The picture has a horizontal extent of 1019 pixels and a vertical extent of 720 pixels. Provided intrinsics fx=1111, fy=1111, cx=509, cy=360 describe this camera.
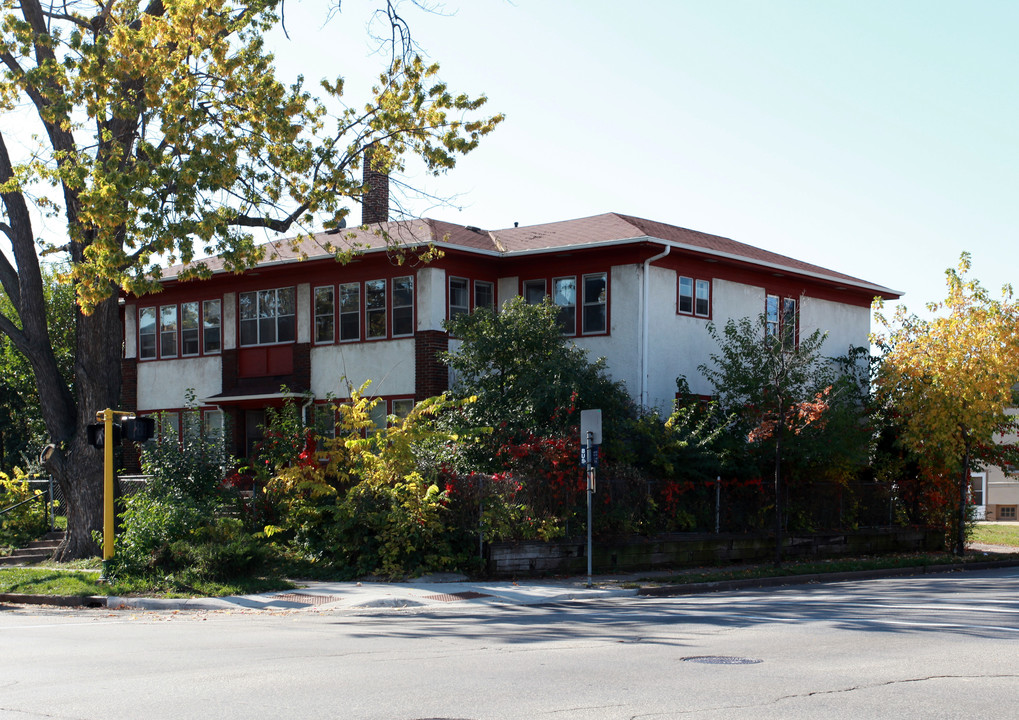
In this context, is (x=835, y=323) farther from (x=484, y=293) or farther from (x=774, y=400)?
(x=484, y=293)

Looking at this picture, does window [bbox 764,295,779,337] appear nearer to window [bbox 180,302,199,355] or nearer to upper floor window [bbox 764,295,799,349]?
upper floor window [bbox 764,295,799,349]

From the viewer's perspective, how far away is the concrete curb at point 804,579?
Result: 62.9 ft

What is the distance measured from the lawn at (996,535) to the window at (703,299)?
11779 millimetres

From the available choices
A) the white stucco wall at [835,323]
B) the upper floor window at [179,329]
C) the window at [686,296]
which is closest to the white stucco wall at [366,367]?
the upper floor window at [179,329]

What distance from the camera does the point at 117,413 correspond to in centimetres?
2048

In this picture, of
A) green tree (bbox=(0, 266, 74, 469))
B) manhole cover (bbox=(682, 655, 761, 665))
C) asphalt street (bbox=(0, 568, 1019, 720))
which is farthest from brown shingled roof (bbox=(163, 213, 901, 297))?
manhole cover (bbox=(682, 655, 761, 665))

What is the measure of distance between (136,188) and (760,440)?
13658 mm

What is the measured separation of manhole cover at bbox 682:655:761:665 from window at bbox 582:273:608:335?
17482 mm

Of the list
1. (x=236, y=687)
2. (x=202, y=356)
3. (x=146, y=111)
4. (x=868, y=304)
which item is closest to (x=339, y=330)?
(x=202, y=356)

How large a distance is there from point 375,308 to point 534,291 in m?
4.19

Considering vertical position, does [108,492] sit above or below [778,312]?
below

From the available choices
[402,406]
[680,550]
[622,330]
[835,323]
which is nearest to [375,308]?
[402,406]

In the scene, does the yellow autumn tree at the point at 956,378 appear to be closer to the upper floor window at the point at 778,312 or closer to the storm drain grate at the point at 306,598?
the upper floor window at the point at 778,312

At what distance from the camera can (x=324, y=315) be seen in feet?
99.5
